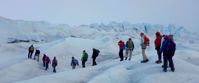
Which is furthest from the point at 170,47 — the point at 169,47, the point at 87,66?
the point at 87,66

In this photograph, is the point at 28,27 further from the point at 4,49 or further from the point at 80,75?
the point at 80,75

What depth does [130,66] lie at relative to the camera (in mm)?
24844

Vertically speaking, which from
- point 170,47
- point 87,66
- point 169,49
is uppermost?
point 170,47

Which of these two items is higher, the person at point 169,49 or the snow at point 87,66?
the person at point 169,49

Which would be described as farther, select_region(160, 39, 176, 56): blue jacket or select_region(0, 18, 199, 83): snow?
select_region(0, 18, 199, 83): snow

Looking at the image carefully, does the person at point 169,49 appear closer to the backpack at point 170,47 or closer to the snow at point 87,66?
the backpack at point 170,47

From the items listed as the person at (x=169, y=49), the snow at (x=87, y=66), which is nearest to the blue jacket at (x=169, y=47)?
the person at (x=169, y=49)

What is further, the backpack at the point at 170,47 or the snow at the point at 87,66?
the snow at the point at 87,66

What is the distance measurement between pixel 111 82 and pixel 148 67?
8.18ft

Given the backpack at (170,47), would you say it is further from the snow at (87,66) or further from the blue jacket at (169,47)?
the snow at (87,66)

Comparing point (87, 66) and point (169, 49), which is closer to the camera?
point (169, 49)

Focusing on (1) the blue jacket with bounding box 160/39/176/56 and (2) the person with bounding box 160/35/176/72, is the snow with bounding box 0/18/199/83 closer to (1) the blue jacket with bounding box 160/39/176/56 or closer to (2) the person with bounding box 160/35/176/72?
(2) the person with bounding box 160/35/176/72

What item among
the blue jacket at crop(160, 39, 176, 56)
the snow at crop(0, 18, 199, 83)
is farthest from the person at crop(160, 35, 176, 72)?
the snow at crop(0, 18, 199, 83)

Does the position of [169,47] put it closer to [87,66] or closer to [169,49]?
[169,49]
